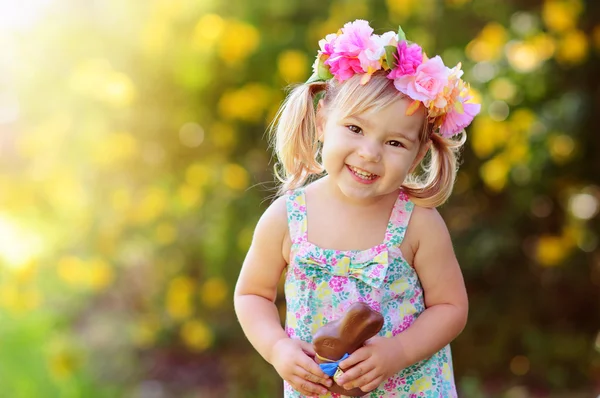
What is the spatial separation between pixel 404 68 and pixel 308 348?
0.64 m

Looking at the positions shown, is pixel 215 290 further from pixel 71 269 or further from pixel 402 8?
pixel 402 8

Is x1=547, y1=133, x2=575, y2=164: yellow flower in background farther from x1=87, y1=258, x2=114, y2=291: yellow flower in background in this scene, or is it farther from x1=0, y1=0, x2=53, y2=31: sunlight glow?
x1=0, y1=0, x2=53, y2=31: sunlight glow

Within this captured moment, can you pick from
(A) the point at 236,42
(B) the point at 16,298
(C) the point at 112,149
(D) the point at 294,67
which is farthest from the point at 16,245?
(D) the point at 294,67

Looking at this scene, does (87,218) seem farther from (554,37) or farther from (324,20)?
(554,37)

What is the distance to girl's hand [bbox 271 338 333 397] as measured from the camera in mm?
2104

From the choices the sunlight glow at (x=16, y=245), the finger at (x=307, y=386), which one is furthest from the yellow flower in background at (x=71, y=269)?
the finger at (x=307, y=386)

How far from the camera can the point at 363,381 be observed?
6.90ft

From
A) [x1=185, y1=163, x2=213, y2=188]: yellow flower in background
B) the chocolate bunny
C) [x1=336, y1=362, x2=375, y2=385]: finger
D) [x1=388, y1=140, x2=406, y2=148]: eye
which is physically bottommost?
[x1=336, y1=362, x2=375, y2=385]: finger

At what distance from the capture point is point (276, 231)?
228 centimetres

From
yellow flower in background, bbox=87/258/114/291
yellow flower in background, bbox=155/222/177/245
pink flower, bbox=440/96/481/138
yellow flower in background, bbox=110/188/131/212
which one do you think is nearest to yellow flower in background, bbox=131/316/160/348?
yellow flower in background, bbox=87/258/114/291

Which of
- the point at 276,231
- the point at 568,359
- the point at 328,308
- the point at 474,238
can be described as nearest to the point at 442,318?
the point at 328,308

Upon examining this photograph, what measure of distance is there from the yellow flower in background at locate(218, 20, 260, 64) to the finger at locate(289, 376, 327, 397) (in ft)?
7.28

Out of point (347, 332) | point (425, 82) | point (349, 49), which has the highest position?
point (349, 49)

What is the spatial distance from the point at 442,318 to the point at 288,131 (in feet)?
1.83
